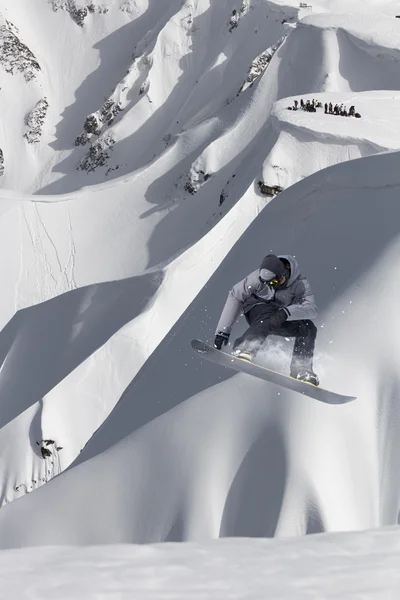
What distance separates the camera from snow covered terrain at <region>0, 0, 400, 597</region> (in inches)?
535

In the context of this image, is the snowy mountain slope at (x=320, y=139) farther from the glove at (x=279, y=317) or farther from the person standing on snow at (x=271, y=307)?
the glove at (x=279, y=317)

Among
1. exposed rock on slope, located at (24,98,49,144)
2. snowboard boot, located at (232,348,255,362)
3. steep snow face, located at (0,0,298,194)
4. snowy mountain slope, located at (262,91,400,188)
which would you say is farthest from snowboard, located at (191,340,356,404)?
exposed rock on slope, located at (24,98,49,144)

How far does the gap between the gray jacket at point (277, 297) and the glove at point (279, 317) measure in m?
0.05

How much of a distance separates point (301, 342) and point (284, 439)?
3.28m

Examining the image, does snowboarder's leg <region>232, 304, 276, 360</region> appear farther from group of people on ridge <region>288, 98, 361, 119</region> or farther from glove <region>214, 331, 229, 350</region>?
group of people on ridge <region>288, 98, 361, 119</region>

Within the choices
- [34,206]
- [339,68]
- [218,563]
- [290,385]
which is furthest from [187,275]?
[218,563]

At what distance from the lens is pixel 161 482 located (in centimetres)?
1459

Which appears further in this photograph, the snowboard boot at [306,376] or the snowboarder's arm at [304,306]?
the snowboard boot at [306,376]

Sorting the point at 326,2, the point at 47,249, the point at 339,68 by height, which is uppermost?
the point at 326,2

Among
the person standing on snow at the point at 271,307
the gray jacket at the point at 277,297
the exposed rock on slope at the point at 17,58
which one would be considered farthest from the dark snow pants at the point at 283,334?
the exposed rock on slope at the point at 17,58

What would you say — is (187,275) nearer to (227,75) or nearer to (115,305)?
(115,305)

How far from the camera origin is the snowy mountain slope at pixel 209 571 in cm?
440

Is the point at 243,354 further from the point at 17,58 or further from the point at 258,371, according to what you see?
the point at 17,58

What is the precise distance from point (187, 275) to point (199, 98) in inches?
839
